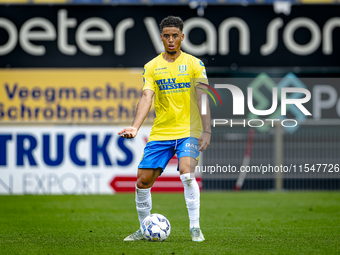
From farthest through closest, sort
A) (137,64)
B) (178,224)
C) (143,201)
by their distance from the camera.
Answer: (137,64)
(178,224)
(143,201)

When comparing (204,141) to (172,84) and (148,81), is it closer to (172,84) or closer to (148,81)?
(172,84)

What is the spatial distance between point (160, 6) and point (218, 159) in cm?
335

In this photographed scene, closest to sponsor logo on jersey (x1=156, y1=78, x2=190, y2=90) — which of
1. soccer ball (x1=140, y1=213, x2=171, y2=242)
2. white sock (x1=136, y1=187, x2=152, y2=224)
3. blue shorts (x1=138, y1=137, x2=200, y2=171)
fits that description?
blue shorts (x1=138, y1=137, x2=200, y2=171)

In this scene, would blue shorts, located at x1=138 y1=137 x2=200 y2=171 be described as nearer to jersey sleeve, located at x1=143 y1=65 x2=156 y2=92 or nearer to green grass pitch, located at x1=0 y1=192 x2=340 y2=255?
jersey sleeve, located at x1=143 y1=65 x2=156 y2=92

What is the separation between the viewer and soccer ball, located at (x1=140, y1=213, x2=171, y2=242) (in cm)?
574

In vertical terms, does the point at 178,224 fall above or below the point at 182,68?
below

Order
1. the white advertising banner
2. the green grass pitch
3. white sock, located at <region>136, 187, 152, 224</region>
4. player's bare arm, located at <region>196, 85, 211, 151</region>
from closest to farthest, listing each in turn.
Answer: the green grass pitch
player's bare arm, located at <region>196, 85, 211, 151</region>
white sock, located at <region>136, 187, 152, 224</region>
the white advertising banner

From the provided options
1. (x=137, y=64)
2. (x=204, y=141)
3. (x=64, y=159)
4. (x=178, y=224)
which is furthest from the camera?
(x=137, y=64)

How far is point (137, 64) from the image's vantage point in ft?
39.8

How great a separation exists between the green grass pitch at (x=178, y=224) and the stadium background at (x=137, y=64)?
0.68m

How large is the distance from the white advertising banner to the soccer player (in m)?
5.89

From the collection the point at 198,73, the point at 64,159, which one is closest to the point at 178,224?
→ the point at 198,73

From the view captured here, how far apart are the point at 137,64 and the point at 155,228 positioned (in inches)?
267

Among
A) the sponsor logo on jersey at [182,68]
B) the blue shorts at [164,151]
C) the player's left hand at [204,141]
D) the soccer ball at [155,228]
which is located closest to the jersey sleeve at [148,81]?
the sponsor logo on jersey at [182,68]
